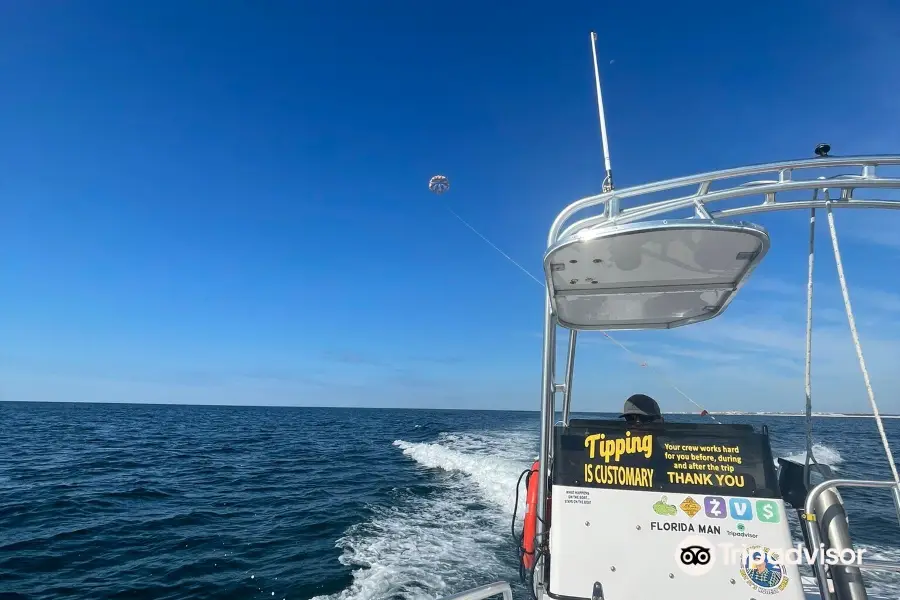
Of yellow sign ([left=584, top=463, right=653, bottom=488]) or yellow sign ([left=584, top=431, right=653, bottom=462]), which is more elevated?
yellow sign ([left=584, top=431, right=653, bottom=462])

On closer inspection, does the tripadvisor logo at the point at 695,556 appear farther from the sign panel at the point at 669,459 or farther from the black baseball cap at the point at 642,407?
the black baseball cap at the point at 642,407

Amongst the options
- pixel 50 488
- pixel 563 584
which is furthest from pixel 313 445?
pixel 563 584

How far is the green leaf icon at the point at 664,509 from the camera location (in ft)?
11.3

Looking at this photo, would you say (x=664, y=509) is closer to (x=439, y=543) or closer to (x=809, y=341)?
(x=809, y=341)

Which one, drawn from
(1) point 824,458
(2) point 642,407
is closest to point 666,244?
(2) point 642,407

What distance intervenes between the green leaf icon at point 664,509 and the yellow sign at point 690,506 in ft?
0.21

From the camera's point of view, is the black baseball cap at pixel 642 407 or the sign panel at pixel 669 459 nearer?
the sign panel at pixel 669 459

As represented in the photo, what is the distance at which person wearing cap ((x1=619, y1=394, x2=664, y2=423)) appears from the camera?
4035mm

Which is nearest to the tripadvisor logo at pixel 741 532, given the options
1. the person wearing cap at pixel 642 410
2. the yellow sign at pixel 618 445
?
the yellow sign at pixel 618 445

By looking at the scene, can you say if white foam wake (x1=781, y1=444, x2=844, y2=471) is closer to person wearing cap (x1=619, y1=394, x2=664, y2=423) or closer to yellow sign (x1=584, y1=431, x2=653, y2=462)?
person wearing cap (x1=619, y1=394, x2=664, y2=423)

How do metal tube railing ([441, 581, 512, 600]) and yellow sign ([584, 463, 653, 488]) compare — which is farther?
yellow sign ([584, 463, 653, 488])

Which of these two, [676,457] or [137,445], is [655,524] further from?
[137,445]

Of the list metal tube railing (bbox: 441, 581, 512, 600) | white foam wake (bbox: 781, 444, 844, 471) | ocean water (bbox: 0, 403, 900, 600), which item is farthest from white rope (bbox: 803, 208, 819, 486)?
white foam wake (bbox: 781, 444, 844, 471)

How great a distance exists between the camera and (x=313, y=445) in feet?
86.8
